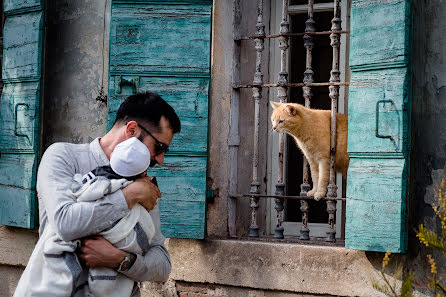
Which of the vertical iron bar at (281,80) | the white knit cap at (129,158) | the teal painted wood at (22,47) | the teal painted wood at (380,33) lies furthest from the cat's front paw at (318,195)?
the teal painted wood at (22,47)

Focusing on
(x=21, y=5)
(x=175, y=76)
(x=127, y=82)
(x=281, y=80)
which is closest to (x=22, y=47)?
(x=21, y=5)

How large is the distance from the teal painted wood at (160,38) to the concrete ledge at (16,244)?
1.62m

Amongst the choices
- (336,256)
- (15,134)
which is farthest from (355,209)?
(15,134)

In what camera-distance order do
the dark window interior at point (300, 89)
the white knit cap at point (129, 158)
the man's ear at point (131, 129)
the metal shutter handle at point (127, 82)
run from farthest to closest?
the dark window interior at point (300, 89) < the metal shutter handle at point (127, 82) < the man's ear at point (131, 129) < the white knit cap at point (129, 158)

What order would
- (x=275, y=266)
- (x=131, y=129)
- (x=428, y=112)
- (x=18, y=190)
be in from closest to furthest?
(x=131, y=129) < (x=428, y=112) < (x=275, y=266) < (x=18, y=190)

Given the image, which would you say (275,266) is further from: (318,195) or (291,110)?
(291,110)

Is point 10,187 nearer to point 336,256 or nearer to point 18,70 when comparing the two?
point 18,70

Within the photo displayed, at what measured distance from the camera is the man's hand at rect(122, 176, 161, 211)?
2809 mm

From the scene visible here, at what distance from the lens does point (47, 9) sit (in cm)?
585

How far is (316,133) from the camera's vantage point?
509cm

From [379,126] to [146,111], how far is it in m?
1.85

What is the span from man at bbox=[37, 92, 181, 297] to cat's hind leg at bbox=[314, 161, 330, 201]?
2.07 m

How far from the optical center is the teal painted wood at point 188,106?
498cm

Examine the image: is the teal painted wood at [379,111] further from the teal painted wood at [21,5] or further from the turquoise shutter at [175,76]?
the teal painted wood at [21,5]
